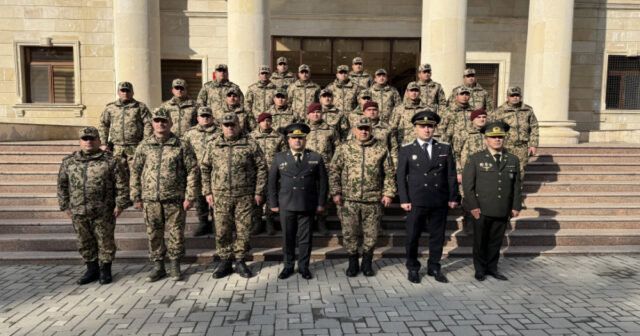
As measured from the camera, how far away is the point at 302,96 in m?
8.50

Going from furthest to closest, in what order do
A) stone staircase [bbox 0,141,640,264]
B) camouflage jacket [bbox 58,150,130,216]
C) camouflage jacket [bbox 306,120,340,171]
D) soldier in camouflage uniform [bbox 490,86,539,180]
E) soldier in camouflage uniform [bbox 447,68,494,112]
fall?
soldier in camouflage uniform [bbox 447,68,494,112] → soldier in camouflage uniform [bbox 490,86,539,180] → camouflage jacket [bbox 306,120,340,171] → stone staircase [bbox 0,141,640,264] → camouflage jacket [bbox 58,150,130,216]

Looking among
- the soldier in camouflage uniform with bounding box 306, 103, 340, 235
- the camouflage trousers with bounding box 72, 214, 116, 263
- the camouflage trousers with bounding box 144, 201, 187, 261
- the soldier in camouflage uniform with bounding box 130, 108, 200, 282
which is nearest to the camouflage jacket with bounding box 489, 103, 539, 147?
the soldier in camouflage uniform with bounding box 306, 103, 340, 235

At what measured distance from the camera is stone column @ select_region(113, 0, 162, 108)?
473 inches

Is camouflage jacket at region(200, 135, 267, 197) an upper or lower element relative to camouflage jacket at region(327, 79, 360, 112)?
lower

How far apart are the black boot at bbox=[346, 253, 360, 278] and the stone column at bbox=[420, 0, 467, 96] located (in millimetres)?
6916

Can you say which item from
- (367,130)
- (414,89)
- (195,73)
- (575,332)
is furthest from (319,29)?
(575,332)

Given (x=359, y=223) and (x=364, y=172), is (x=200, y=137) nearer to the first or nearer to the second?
(x=364, y=172)

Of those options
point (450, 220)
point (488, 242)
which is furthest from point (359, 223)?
point (450, 220)

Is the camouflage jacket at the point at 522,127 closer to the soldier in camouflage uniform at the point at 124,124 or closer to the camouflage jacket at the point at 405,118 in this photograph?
the camouflage jacket at the point at 405,118

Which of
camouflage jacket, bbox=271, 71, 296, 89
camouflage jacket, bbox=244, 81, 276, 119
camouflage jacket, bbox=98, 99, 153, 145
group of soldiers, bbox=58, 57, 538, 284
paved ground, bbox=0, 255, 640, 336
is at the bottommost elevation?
paved ground, bbox=0, 255, 640, 336

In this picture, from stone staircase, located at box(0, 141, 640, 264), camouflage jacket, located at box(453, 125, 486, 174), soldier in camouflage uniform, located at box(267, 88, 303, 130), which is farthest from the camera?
soldier in camouflage uniform, located at box(267, 88, 303, 130)

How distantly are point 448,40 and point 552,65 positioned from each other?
3573mm

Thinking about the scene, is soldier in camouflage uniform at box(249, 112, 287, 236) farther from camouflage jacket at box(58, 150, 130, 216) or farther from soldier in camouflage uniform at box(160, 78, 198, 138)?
camouflage jacket at box(58, 150, 130, 216)

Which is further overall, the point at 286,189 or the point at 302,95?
the point at 302,95
